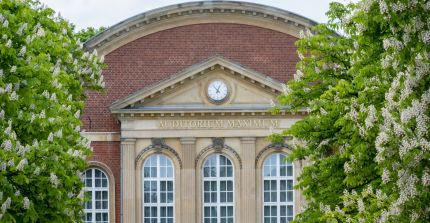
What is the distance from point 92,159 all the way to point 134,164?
1.72 m

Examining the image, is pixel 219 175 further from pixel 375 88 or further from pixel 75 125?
pixel 375 88

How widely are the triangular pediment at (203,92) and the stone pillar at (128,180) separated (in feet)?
4.50

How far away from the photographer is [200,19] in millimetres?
48156

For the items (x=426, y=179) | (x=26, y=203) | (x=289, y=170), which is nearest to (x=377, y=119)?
(x=426, y=179)

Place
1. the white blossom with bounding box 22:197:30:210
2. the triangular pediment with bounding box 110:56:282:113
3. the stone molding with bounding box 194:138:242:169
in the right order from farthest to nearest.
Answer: the stone molding with bounding box 194:138:242:169 < the triangular pediment with bounding box 110:56:282:113 < the white blossom with bounding box 22:197:30:210

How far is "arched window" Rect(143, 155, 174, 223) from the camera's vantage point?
4700 cm

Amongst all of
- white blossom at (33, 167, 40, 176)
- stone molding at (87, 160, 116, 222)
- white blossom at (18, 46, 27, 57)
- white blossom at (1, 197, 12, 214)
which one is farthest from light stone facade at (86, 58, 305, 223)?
white blossom at (1, 197, 12, 214)

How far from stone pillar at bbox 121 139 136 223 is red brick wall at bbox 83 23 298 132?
1333 millimetres

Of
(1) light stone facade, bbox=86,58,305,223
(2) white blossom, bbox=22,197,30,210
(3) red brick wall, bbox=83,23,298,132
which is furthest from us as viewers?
(3) red brick wall, bbox=83,23,298,132

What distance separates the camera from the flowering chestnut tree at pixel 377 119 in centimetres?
1705

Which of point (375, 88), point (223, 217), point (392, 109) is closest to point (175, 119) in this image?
point (223, 217)

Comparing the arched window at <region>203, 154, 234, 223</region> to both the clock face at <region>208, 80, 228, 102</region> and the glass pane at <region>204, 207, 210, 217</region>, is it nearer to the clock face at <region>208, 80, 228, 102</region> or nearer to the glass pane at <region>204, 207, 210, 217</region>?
the glass pane at <region>204, 207, 210, 217</region>

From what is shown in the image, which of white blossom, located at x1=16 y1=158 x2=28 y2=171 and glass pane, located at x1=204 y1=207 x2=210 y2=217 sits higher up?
glass pane, located at x1=204 y1=207 x2=210 y2=217

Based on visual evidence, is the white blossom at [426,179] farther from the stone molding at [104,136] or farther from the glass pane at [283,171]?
the stone molding at [104,136]
